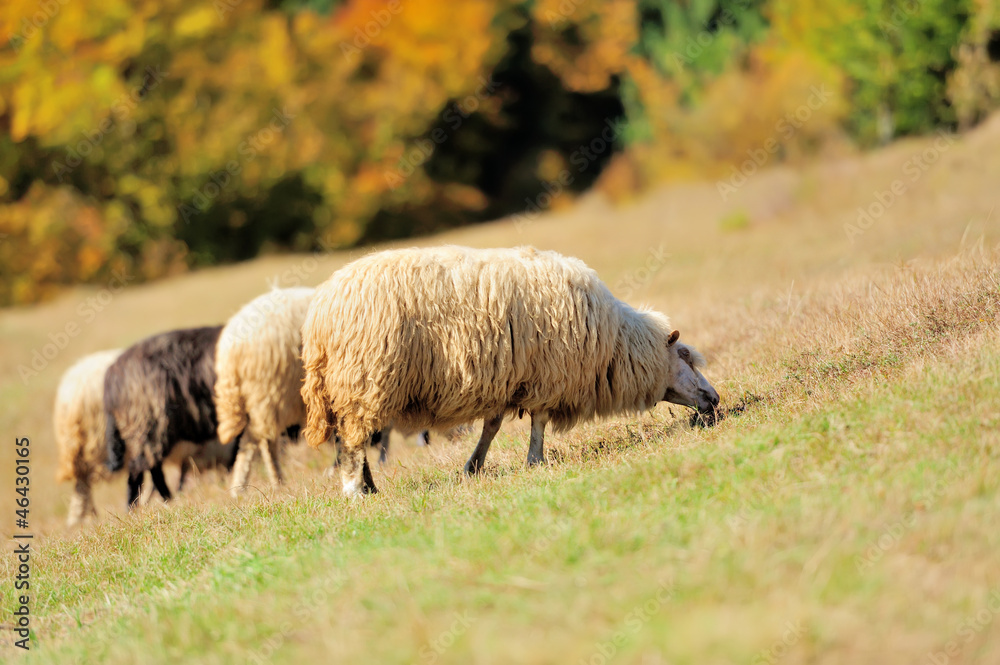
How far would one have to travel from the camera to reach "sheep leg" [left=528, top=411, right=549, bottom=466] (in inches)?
273

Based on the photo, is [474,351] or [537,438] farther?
[537,438]

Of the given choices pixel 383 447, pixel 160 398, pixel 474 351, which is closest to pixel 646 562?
pixel 474 351

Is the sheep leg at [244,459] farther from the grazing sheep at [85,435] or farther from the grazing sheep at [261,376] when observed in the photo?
the grazing sheep at [85,435]

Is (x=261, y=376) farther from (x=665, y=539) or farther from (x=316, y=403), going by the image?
(x=665, y=539)

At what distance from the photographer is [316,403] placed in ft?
22.4

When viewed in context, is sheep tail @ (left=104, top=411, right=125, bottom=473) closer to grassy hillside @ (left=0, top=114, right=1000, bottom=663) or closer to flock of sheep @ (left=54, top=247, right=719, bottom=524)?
grassy hillside @ (left=0, top=114, right=1000, bottom=663)

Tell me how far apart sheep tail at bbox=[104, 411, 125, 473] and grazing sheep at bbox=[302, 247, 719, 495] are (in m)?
4.49

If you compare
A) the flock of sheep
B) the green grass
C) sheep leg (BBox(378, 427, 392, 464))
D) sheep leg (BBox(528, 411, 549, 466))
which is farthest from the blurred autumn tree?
the green grass

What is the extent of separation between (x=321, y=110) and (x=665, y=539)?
113 ft

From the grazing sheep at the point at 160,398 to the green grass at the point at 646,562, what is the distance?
12.6 ft

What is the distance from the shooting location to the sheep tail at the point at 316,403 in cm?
680

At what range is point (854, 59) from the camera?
90.2 ft

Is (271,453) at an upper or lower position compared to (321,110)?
lower

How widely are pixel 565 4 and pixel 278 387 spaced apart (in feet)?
122
